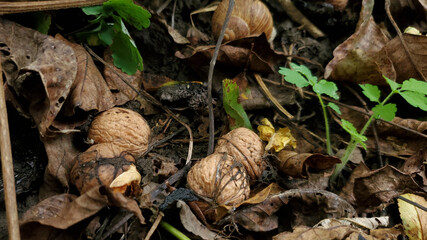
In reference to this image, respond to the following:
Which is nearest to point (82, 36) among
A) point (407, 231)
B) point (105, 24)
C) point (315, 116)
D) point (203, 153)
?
point (105, 24)

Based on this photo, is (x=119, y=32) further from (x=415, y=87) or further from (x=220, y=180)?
(x=415, y=87)

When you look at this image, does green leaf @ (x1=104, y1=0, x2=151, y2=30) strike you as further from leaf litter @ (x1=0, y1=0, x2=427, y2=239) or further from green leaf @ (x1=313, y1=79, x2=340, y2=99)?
green leaf @ (x1=313, y1=79, x2=340, y2=99)

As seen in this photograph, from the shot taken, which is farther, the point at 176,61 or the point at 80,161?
the point at 176,61

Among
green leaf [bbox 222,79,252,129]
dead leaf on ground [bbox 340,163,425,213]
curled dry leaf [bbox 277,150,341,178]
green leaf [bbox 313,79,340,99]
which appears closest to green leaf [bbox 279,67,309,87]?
green leaf [bbox 313,79,340,99]

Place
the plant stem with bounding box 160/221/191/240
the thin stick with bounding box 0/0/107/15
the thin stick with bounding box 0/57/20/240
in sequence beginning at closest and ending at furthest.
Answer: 1. the thin stick with bounding box 0/57/20/240
2. the plant stem with bounding box 160/221/191/240
3. the thin stick with bounding box 0/0/107/15

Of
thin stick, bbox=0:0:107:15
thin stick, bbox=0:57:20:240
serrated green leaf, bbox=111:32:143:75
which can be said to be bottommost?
thin stick, bbox=0:57:20:240

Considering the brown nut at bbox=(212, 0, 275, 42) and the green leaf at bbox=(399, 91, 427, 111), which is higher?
the brown nut at bbox=(212, 0, 275, 42)

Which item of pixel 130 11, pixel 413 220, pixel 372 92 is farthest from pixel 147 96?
pixel 413 220

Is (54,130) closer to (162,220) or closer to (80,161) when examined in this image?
(80,161)
